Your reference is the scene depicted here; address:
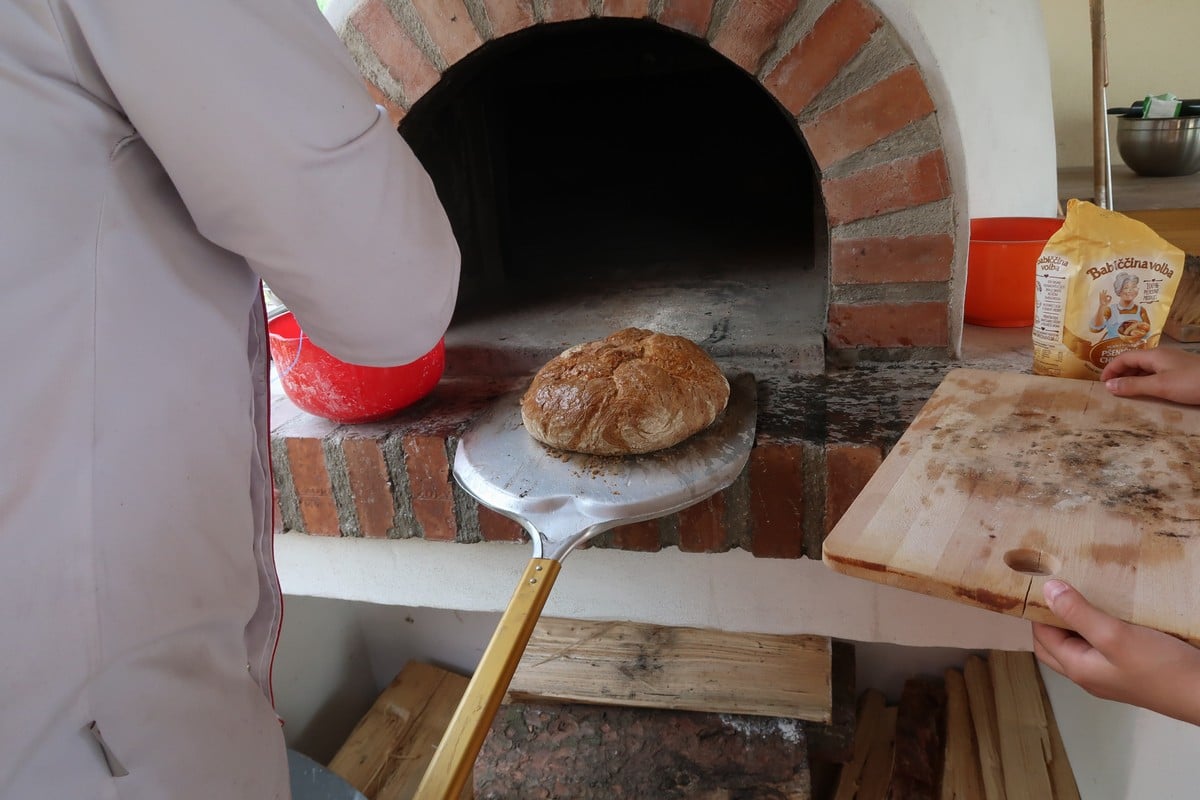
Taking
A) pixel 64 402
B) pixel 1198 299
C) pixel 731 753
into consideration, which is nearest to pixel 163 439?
pixel 64 402

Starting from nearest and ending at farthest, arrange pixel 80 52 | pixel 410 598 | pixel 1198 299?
pixel 80 52
pixel 1198 299
pixel 410 598

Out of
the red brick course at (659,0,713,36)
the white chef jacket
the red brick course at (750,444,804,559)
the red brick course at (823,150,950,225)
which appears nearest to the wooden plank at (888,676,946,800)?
the red brick course at (750,444,804,559)

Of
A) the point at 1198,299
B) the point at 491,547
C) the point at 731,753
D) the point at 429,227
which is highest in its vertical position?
the point at 429,227

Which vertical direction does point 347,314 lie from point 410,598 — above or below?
above

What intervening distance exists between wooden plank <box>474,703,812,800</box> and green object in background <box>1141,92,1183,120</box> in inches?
88.4

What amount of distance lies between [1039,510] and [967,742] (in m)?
1.13

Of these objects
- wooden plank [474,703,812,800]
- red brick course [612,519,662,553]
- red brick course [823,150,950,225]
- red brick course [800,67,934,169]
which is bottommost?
wooden plank [474,703,812,800]

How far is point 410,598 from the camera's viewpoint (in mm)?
1479

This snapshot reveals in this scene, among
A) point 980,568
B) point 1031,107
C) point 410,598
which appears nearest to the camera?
point 980,568

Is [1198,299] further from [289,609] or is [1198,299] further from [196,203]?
[289,609]

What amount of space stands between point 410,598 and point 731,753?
667 mm

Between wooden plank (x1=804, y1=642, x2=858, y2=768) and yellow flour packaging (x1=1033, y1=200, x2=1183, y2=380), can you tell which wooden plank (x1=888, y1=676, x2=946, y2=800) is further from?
yellow flour packaging (x1=1033, y1=200, x2=1183, y2=380)

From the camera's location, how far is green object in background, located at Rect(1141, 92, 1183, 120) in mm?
2363

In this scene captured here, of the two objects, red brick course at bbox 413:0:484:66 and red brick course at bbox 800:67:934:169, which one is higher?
red brick course at bbox 413:0:484:66
